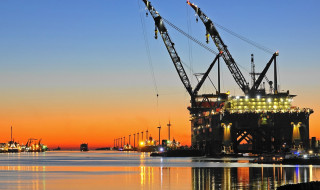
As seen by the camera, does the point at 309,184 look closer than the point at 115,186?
Yes

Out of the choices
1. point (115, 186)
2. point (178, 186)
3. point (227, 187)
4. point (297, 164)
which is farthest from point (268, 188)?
point (297, 164)

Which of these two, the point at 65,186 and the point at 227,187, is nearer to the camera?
the point at 227,187

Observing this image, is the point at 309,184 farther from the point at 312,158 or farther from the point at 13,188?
the point at 312,158

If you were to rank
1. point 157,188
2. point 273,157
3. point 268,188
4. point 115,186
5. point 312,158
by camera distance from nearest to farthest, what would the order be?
point 268,188 < point 157,188 < point 115,186 < point 312,158 < point 273,157

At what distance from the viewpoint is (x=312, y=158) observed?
4857 inches

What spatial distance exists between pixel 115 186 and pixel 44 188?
7.71 meters

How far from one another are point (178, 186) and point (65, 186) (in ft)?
41.0

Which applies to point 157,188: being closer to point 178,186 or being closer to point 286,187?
point 178,186

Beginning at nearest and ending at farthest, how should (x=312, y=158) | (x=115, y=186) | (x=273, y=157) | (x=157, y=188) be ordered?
(x=157, y=188), (x=115, y=186), (x=312, y=158), (x=273, y=157)

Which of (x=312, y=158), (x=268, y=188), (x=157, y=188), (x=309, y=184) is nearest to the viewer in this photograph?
(x=309, y=184)

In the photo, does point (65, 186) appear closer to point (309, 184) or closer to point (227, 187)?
point (227, 187)

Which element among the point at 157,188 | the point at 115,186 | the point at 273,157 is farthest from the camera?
the point at 273,157

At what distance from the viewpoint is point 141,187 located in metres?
64.2

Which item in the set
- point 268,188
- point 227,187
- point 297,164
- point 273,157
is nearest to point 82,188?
point 227,187
